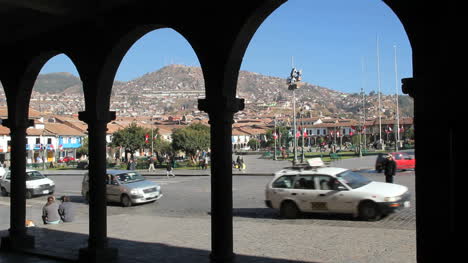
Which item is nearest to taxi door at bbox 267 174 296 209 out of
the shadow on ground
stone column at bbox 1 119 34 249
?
the shadow on ground

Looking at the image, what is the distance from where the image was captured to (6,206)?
15.6 metres

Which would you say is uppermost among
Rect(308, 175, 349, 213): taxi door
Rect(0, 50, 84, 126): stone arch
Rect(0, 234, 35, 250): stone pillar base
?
Rect(0, 50, 84, 126): stone arch

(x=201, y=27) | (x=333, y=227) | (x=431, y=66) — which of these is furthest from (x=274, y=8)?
(x=333, y=227)

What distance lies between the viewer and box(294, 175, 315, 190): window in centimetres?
1108

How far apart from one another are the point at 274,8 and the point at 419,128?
6.60 feet

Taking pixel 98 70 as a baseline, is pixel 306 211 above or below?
below

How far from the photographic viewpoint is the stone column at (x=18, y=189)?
7453 millimetres

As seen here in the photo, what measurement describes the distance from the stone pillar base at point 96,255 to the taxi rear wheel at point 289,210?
5759 millimetres

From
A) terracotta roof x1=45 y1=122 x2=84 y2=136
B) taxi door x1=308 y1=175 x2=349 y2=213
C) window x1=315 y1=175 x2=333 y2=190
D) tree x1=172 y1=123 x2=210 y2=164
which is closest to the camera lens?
taxi door x1=308 y1=175 x2=349 y2=213

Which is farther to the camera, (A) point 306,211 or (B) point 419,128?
(A) point 306,211

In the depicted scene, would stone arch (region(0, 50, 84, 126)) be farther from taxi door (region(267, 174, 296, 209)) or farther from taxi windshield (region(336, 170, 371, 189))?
taxi windshield (region(336, 170, 371, 189))

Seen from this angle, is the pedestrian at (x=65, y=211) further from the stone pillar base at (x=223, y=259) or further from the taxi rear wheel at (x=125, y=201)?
the stone pillar base at (x=223, y=259)

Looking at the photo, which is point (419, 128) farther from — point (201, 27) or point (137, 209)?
point (137, 209)

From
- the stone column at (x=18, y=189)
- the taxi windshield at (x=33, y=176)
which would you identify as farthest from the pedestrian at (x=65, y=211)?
the taxi windshield at (x=33, y=176)
